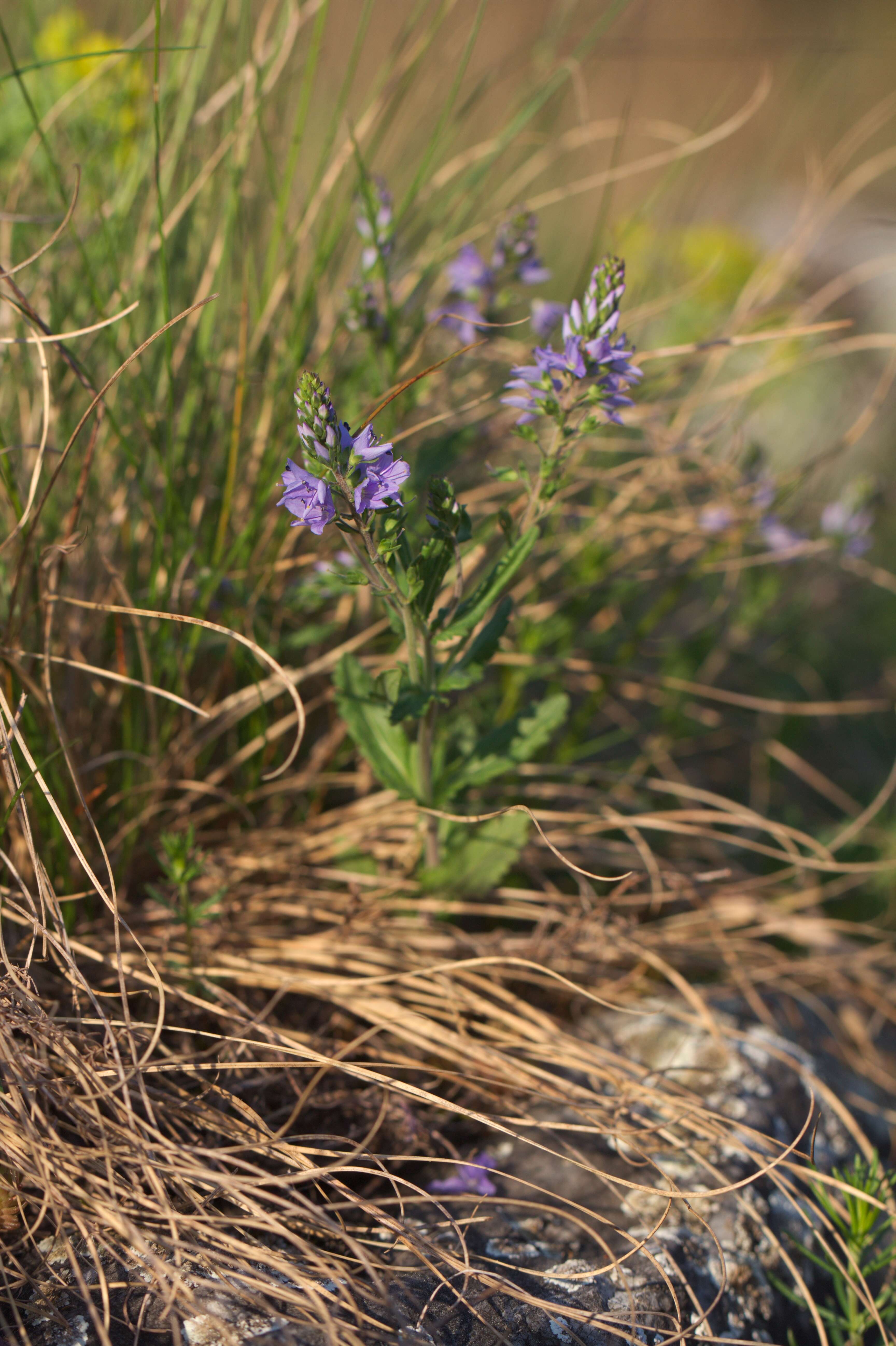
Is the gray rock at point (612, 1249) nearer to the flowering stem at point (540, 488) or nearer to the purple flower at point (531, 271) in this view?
the flowering stem at point (540, 488)

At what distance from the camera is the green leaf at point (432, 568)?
4.60ft

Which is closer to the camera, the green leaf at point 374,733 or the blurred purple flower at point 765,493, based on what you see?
the green leaf at point 374,733

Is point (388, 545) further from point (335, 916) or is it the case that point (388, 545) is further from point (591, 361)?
point (335, 916)

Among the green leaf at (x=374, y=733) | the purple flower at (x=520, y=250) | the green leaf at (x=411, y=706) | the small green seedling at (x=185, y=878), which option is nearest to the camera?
the green leaf at (x=411, y=706)

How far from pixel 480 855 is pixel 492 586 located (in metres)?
0.63

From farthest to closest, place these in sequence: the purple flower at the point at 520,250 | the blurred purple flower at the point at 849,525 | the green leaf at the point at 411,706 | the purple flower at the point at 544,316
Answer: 1. the blurred purple flower at the point at 849,525
2. the purple flower at the point at 544,316
3. the purple flower at the point at 520,250
4. the green leaf at the point at 411,706

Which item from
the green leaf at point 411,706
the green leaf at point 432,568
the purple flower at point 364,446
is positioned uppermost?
the purple flower at point 364,446

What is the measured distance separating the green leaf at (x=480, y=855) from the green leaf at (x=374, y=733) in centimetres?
20

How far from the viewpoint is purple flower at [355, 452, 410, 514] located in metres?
1.24

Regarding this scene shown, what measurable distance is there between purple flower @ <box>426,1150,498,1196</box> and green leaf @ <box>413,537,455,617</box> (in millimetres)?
973

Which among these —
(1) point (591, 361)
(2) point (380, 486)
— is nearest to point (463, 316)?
(1) point (591, 361)

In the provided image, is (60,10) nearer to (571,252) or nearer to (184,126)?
(184,126)

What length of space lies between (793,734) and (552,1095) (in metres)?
1.90

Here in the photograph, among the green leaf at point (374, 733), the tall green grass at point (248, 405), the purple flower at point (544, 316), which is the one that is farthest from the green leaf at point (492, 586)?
the purple flower at point (544, 316)
